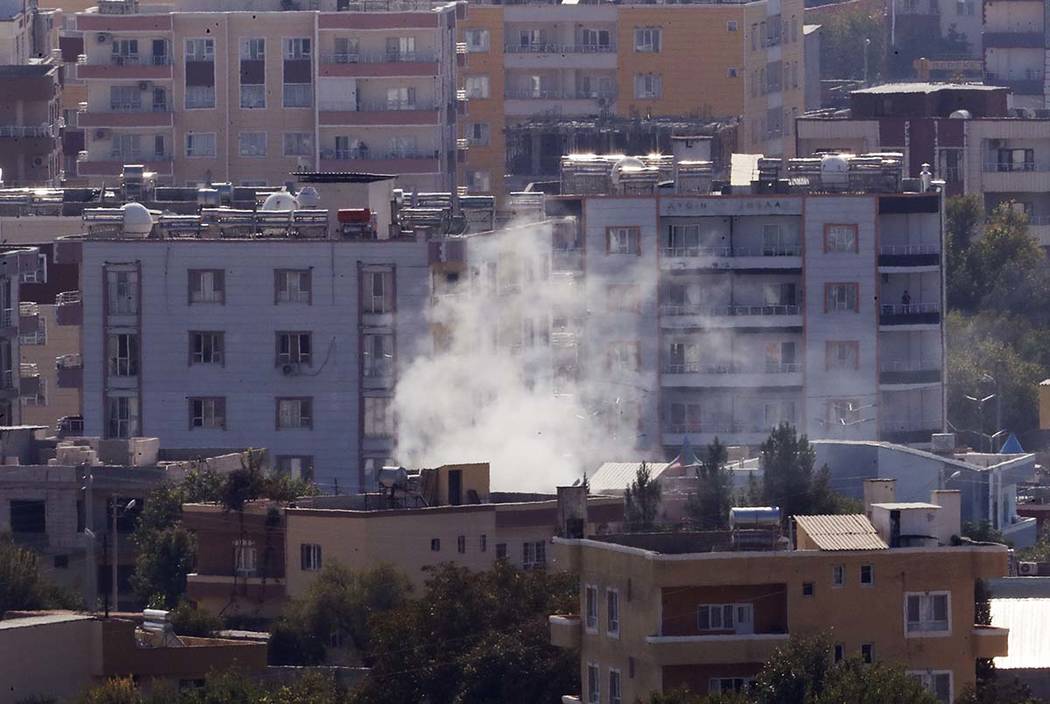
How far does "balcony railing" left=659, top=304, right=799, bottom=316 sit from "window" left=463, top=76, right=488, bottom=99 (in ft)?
151

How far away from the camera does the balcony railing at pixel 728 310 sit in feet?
279

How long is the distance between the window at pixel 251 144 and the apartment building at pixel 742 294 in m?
30.0

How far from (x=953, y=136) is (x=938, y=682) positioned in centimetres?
6319

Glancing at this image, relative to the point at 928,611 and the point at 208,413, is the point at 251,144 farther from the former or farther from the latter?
the point at 928,611

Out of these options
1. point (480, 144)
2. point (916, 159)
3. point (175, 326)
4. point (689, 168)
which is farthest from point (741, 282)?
point (480, 144)

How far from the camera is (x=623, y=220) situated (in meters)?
85.0

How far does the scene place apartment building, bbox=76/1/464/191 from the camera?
368ft

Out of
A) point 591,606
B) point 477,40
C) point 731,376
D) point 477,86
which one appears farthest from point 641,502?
point 477,40

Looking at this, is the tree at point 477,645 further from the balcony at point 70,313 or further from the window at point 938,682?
the balcony at point 70,313

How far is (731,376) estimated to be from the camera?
278ft

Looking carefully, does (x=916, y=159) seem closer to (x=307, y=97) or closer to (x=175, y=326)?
(x=307, y=97)

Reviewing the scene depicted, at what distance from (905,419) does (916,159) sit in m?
23.5

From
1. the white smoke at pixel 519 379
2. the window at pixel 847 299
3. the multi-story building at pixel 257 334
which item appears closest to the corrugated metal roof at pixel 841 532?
the white smoke at pixel 519 379

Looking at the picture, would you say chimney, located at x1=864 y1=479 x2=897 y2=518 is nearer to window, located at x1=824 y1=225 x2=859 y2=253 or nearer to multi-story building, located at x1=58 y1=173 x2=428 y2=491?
multi-story building, located at x1=58 y1=173 x2=428 y2=491
